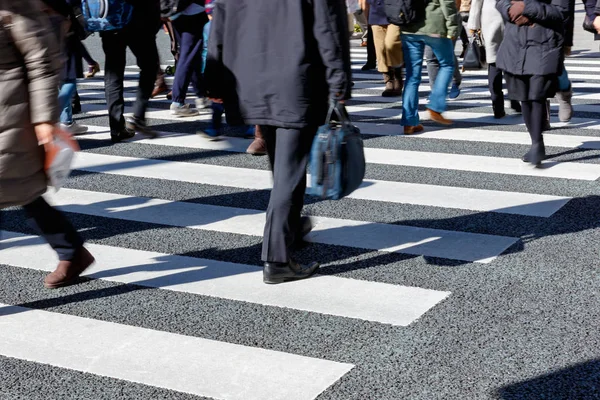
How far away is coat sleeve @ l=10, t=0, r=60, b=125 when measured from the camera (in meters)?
4.19

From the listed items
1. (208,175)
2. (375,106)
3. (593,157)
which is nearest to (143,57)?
(208,175)

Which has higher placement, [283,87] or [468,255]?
[283,87]

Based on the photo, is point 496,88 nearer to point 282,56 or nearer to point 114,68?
point 114,68

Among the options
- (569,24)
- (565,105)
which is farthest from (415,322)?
(565,105)

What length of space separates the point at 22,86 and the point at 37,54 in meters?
0.17

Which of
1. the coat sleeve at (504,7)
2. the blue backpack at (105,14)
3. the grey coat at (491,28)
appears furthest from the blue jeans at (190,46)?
the coat sleeve at (504,7)

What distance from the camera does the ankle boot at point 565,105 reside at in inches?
364

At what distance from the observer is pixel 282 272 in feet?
16.2

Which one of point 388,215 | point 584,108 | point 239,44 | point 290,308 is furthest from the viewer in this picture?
point 584,108

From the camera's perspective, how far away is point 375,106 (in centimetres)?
1116

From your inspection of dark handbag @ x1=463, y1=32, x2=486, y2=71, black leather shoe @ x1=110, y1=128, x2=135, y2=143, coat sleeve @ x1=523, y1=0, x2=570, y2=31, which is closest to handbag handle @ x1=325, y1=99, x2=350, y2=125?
coat sleeve @ x1=523, y1=0, x2=570, y2=31

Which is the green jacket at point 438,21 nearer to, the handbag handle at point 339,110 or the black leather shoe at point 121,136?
the black leather shoe at point 121,136

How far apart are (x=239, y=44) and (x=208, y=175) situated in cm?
285

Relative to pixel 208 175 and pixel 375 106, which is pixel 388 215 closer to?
pixel 208 175
